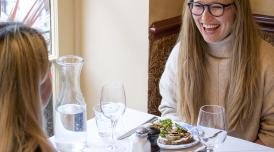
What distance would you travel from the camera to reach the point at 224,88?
1.79m

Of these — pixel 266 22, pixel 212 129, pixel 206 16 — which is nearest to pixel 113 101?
pixel 212 129

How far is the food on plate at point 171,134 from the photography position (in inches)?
53.5

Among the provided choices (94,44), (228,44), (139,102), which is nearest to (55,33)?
(94,44)

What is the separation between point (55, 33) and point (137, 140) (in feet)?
4.06

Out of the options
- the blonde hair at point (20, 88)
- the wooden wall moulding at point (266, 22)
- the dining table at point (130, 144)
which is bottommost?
the dining table at point (130, 144)

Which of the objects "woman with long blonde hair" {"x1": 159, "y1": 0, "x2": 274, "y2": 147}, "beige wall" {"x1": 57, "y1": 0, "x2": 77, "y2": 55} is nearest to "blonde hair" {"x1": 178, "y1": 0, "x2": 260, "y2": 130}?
"woman with long blonde hair" {"x1": 159, "y1": 0, "x2": 274, "y2": 147}

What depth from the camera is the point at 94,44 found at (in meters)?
2.45

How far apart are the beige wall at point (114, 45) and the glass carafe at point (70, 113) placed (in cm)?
91

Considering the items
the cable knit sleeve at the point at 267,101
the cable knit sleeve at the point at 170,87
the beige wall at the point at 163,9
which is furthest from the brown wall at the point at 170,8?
the cable knit sleeve at the point at 267,101

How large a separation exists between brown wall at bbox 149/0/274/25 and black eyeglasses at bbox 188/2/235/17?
46 centimetres

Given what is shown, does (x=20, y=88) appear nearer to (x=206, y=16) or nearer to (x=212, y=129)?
(x=212, y=129)

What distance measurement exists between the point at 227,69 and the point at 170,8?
710 mm

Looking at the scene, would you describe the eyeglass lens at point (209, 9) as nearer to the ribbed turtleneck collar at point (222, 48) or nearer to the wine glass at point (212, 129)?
the ribbed turtleneck collar at point (222, 48)

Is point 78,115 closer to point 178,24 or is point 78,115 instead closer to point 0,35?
point 0,35
